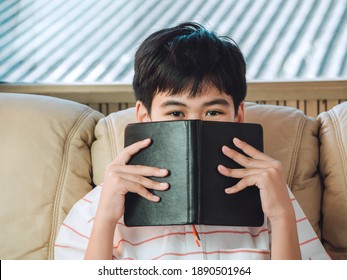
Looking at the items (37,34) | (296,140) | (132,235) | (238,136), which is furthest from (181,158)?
(37,34)

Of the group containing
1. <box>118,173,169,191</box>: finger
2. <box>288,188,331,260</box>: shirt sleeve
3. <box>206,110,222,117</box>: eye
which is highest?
<box>206,110,222,117</box>: eye

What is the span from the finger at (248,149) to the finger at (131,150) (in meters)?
0.18

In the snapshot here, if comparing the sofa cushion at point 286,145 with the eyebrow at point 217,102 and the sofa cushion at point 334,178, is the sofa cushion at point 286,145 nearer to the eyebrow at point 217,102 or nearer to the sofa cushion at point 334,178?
the sofa cushion at point 334,178

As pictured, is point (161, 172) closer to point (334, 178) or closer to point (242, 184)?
point (242, 184)

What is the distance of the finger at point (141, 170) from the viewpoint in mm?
1048

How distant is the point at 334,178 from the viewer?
4.82 ft

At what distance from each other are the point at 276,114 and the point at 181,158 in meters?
0.62

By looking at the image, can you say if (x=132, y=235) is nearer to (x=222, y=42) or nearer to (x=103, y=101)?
(x=222, y=42)

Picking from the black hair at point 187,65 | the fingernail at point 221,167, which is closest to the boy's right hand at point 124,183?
the fingernail at point 221,167

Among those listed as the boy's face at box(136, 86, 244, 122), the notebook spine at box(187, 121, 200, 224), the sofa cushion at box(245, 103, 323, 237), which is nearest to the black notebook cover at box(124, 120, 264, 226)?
the notebook spine at box(187, 121, 200, 224)

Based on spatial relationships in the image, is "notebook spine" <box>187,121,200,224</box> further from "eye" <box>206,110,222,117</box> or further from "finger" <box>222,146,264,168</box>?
"eye" <box>206,110,222,117</box>

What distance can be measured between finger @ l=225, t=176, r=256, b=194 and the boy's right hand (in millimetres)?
133

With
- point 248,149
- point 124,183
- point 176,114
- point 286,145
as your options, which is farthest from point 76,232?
point 286,145

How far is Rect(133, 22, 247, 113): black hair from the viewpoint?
4.01 ft
